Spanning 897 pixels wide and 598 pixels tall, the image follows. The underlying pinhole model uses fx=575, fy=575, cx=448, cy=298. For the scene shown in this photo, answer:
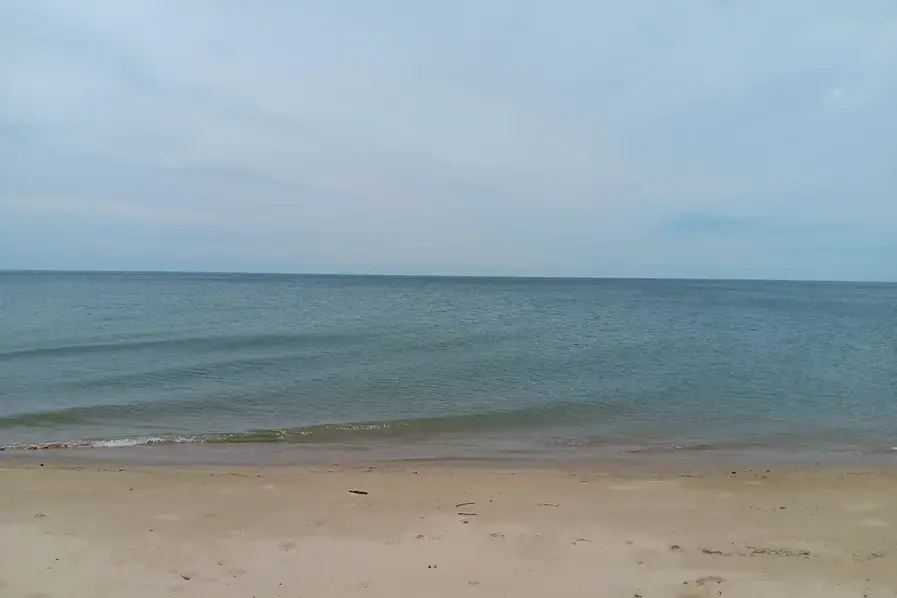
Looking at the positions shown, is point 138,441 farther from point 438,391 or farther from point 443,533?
point 443,533

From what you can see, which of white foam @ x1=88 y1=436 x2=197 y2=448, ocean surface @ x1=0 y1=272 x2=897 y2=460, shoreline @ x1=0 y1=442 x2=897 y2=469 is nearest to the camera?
shoreline @ x1=0 y1=442 x2=897 y2=469

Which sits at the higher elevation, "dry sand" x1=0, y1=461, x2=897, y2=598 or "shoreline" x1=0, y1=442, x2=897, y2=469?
"dry sand" x1=0, y1=461, x2=897, y2=598

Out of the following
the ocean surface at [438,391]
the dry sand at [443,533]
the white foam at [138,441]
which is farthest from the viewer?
the ocean surface at [438,391]

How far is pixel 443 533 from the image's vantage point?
675 cm

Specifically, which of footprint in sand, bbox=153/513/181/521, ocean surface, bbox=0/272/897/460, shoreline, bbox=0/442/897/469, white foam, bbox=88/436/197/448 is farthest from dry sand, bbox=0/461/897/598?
ocean surface, bbox=0/272/897/460

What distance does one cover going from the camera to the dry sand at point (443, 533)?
216 inches

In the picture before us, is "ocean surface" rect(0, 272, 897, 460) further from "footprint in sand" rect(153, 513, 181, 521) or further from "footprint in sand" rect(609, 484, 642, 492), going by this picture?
"footprint in sand" rect(153, 513, 181, 521)

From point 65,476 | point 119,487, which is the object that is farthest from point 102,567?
point 65,476

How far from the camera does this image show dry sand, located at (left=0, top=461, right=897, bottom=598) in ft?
18.0

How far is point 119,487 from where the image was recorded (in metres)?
8.69

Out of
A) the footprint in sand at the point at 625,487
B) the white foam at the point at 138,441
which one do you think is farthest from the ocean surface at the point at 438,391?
the footprint in sand at the point at 625,487

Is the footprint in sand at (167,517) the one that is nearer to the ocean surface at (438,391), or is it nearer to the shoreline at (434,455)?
the shoreline at (434,455)

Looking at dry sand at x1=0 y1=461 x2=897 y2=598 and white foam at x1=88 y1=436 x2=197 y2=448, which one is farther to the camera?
white foam at x1=88 y1=436 x2=197 y2=448

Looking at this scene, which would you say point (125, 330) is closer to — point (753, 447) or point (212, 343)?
point (212, 343)
